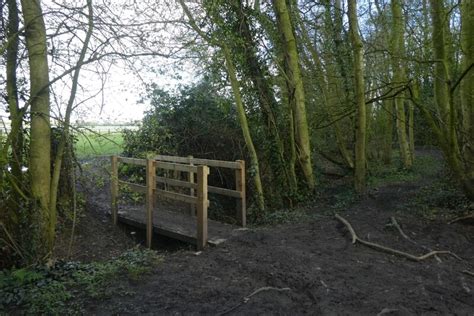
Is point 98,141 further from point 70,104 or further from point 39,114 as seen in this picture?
point 39,114

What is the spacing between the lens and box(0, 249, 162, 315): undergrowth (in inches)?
156

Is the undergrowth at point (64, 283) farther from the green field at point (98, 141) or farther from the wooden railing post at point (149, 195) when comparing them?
the wooden railing post at point (149, 195)

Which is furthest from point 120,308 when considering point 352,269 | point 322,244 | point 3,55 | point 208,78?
point 208,78

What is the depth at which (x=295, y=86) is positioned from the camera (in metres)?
9.12

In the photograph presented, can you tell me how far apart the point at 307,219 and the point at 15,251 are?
16.1 ft

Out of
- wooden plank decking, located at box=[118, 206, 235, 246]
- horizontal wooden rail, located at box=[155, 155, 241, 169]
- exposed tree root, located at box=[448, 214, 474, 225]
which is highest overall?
horizontal wooden rail, located at box=[155, 155, 241, 169]

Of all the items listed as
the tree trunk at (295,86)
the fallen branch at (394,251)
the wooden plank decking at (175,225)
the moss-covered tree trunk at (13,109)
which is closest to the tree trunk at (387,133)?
the tree trunk at (295,86)

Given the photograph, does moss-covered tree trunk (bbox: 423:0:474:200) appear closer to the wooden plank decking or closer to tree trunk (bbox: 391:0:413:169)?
tree trunk (bbox: 391:0:413:169)

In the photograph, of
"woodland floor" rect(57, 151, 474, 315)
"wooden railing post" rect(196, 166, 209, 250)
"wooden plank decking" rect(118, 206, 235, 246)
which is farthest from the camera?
"wooden plank decking" rect(118, 206, 235, 246)

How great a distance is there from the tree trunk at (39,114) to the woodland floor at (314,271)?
1.36 m

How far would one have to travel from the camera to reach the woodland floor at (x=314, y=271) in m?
3.83

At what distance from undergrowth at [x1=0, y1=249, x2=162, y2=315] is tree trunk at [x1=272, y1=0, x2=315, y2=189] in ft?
16.7

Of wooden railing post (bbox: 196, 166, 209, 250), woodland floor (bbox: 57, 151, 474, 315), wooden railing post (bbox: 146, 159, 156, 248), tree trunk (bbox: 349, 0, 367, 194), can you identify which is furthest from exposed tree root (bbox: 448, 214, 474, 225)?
wooden railing post (bbox: 146, 159, 156, 248)

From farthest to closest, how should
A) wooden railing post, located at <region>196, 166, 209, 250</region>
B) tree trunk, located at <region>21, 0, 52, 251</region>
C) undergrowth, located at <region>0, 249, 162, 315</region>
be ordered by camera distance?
wooden railing post, located at <region>196, 166, 209, 250</region> < tree trunk, located at <region>21, 0, 52, 251</region> < undergrowth, located at <region>0, 249, 162, 315</region>
